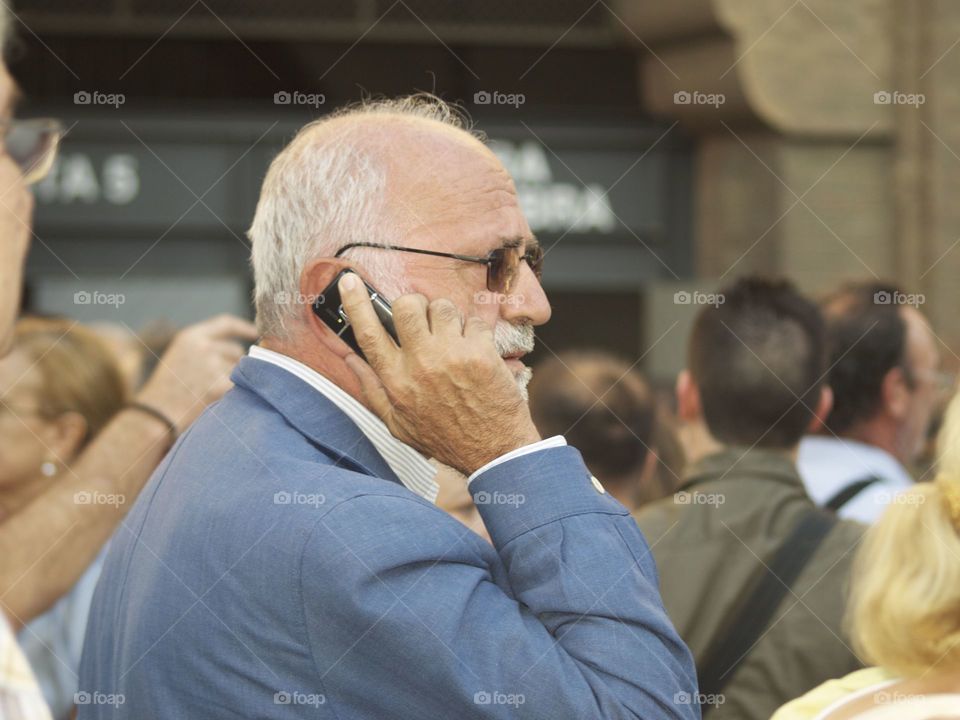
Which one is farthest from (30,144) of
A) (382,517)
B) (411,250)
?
(382,517)

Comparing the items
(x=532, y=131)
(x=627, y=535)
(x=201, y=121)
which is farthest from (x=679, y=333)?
(x=627, y=535)

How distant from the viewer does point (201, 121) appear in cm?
803

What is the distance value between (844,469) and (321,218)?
208 cm

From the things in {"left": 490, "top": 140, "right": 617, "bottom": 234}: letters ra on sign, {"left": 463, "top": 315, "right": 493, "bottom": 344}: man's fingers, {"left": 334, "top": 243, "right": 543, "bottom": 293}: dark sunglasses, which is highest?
{"left": 490, "top": 140, "right": 617, "bottom": 234}: letters ra on sign

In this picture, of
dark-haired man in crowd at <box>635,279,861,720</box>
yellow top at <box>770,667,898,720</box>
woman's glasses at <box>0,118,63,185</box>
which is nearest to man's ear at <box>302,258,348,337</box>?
woman's glasses at <box>0,118,63,185</box>

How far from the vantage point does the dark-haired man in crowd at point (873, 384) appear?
12.2 feet

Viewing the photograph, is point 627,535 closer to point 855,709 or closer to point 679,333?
point 855,709

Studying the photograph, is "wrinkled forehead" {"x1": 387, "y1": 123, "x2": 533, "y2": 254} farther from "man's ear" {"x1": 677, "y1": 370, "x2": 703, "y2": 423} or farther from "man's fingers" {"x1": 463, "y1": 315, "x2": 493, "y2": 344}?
"man's ear" {"x1": 677, "y1": 370, "x2": 703, "y2": 423}

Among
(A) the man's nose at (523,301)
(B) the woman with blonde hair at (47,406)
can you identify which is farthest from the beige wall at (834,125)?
(A) the man's nose at (523,301)

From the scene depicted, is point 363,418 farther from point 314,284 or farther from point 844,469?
point 844,469

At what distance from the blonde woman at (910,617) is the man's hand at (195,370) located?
5.04ft

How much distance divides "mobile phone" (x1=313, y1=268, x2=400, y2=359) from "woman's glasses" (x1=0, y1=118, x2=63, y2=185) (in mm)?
523

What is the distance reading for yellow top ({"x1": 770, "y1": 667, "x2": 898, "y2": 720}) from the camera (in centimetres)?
220

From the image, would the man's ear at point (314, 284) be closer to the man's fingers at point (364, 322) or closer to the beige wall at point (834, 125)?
the man's fingers at point (364, 322)
